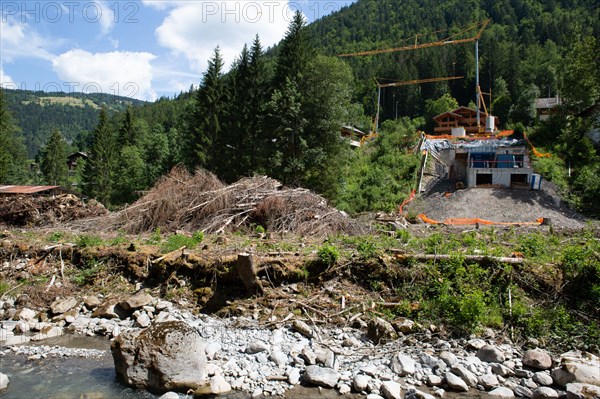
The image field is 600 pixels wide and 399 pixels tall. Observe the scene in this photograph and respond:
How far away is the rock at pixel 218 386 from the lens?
660 cm

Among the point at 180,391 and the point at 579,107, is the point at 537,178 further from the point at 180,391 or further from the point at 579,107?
the point at 180,391

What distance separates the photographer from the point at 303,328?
8.44 meters

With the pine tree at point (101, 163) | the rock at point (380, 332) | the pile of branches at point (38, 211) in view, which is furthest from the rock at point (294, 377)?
the pine tree at point (101, 163)

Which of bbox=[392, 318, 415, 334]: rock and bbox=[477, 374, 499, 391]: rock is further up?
bbox=[392, 318, 415, 334]: rock

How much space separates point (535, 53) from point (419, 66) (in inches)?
715

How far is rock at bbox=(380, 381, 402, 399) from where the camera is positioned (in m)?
6.38

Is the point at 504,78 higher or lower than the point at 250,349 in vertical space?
higher

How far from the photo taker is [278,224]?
545 inches

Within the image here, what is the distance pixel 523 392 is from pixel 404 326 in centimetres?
240

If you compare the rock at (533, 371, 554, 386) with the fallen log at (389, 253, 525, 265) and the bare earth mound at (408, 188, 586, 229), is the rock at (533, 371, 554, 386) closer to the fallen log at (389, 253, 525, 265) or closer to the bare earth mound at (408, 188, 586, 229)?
the fallen log at (389, 253, 525, 265)

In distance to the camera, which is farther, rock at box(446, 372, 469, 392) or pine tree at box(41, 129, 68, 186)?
pine tree at box(41, 129, 68, 186)

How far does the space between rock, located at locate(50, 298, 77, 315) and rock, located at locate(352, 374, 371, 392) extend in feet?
23.6

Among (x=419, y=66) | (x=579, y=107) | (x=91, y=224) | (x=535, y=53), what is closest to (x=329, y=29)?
(x=419, y=66)

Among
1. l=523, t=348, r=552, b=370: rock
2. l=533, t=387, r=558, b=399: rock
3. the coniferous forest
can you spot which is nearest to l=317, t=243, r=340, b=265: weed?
l=523, t=348, r=552, b=370: rock
